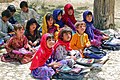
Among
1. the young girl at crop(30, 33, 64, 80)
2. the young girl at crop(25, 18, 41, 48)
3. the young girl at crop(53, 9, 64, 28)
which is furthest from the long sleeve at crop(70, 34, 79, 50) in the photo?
the young girl at crop(53, 9, 64, 28)

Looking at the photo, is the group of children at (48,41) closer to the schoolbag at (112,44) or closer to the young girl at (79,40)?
the young girl at (79,40)

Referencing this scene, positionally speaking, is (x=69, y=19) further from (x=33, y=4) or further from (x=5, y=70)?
(x=33, y=4)

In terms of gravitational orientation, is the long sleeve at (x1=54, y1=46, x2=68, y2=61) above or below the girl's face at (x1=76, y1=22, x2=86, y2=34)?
below

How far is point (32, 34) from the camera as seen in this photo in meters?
5.84

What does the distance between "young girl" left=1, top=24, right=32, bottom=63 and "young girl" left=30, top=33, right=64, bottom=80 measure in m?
0.66

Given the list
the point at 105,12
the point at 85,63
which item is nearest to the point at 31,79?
the point at 85,63

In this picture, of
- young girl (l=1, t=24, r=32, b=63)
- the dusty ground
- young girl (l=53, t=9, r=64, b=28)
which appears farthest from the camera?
young girl (l=53, t=9, r=64, b=28)

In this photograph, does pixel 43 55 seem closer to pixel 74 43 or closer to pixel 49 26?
pixel 74 43

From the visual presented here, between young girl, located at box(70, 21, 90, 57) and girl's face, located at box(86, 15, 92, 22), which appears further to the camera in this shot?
girl's face, located at box(86, 15, 92, 22)

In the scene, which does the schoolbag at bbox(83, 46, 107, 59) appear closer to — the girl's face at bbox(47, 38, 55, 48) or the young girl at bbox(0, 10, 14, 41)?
the girl's face at bbox(47, 38, 55, 48)

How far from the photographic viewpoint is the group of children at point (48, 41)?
4.56 meters

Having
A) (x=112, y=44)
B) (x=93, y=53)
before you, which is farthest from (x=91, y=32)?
(x=93, y=53)

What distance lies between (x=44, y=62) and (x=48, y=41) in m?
0.33

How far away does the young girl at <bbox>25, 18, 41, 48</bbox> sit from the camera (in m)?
5.66
